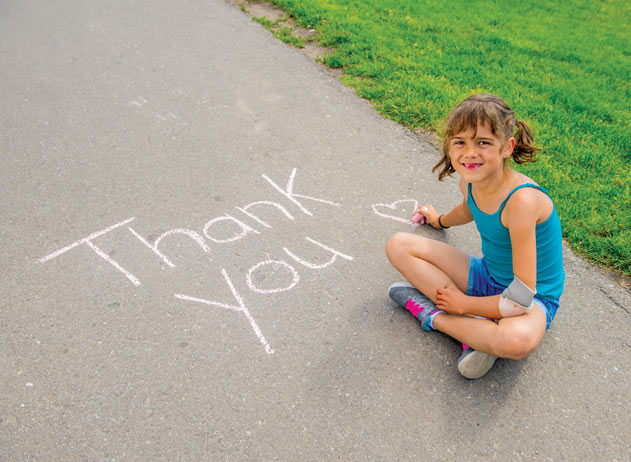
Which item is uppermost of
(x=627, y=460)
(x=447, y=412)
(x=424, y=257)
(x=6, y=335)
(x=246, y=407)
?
(x=424, y=257)

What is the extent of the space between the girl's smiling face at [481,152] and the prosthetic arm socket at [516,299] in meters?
0.49

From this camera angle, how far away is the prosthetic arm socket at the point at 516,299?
2.01 meters

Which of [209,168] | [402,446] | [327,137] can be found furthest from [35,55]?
[402,446]

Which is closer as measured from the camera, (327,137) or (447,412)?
(447,412)

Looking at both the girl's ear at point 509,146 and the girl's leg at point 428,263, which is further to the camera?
the girl's leg at point 428,263

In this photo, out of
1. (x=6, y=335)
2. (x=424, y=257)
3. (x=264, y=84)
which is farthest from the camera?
(x=264, y=84)

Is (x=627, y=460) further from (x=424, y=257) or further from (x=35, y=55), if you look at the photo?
(x=35, y=55)

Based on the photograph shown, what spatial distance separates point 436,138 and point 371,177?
2.93ft

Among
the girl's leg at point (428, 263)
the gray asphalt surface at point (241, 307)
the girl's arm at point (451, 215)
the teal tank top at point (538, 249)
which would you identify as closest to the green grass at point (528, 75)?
the gray asphalt surface at point (241, 307)

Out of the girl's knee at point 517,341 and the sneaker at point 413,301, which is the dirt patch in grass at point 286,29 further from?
the girl's knee at point 517,341

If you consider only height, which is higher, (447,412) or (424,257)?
(424,257)

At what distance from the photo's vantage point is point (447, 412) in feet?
6.79

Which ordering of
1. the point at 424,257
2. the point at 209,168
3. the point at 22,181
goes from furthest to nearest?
the point at 209,168
the point at 22,181
the point at 424,257

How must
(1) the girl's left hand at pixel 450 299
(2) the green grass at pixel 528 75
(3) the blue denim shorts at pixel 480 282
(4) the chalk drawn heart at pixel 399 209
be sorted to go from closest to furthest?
(1) the girl's left hand at pixel 450 299
(3) the blue denim shorts at pixel 480 282
(4) the chalk drawn heart at pixel 399 209
(2) the green grass at pixel 528 75
